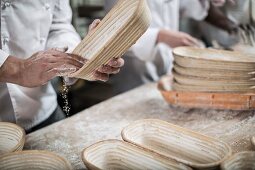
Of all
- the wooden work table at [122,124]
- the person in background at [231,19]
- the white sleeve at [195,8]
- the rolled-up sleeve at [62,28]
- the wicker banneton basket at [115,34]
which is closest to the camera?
the wicker banneton basket at [115,34]

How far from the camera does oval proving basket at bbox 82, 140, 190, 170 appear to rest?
1272 mm

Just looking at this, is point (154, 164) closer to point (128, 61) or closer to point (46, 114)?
point (46, 114)

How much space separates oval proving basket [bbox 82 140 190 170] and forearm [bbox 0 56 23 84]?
0.41m

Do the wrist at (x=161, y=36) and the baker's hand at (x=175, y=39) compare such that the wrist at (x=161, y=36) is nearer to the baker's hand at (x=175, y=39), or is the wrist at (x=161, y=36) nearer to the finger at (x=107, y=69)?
the baker's hand at (x=175, y=39)

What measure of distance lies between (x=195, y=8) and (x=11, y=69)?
1.84m

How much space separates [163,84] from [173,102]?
8.0 inches

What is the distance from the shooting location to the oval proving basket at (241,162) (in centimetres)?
128

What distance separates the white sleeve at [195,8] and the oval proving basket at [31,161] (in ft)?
6.45

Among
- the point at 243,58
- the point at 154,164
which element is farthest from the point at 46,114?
the point at 243,58

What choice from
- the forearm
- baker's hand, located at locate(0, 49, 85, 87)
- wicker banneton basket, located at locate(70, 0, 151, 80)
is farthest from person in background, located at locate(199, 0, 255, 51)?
the forearm

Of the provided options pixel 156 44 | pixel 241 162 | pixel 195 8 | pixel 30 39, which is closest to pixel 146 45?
pixel 156 44

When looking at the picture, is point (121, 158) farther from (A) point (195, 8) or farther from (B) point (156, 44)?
(A) point (195, 8)

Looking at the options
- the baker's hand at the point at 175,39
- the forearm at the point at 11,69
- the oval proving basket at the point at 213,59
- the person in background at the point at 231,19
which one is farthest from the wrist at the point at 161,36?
the forearm at the point at 11,69

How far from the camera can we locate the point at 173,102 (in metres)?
2.02
